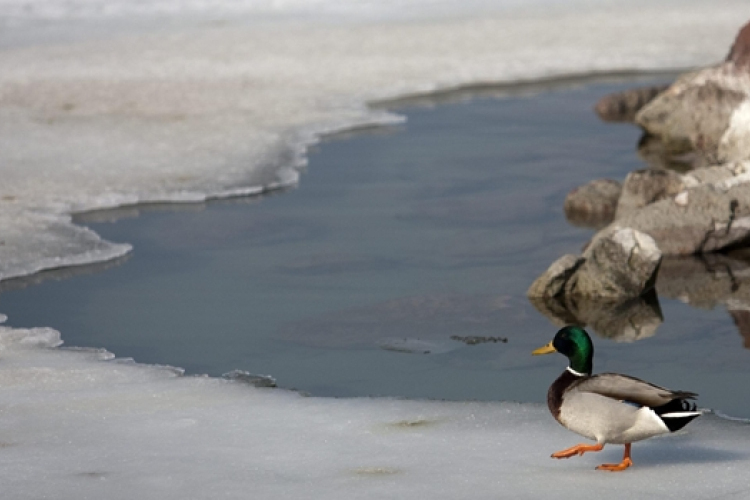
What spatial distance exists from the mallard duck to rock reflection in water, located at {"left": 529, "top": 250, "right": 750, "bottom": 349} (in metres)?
1.97

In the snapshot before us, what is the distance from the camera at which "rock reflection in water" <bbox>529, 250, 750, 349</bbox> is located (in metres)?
6.66

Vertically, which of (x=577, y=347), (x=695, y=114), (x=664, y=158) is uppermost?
(x=695, y=114)

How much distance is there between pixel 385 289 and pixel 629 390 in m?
3.01

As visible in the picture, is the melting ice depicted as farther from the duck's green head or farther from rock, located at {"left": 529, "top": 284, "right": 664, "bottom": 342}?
rock, located at {"left": 529, "top": 284, "right": 664, "bottom": 342}

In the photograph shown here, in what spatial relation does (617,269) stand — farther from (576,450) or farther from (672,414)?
(672,414)

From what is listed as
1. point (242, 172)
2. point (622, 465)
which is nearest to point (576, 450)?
point (622, 465)

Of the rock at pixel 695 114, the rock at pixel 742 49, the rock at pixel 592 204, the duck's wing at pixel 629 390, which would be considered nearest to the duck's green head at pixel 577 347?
the duck's wing at pixel 629 390

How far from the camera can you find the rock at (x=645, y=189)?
8492 millimetres

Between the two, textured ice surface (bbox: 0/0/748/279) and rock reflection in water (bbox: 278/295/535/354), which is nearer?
rock reflection in water (bbox: 278/295/535/354)

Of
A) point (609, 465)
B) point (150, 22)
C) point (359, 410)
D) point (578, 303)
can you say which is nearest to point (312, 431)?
point (359, 410)

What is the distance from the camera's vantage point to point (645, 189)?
8.50 m

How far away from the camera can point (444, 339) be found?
21.0ft

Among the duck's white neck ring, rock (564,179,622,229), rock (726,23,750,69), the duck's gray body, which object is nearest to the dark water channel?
rock (564,179,622,229)

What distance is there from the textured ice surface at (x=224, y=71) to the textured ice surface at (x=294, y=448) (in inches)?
93.0
